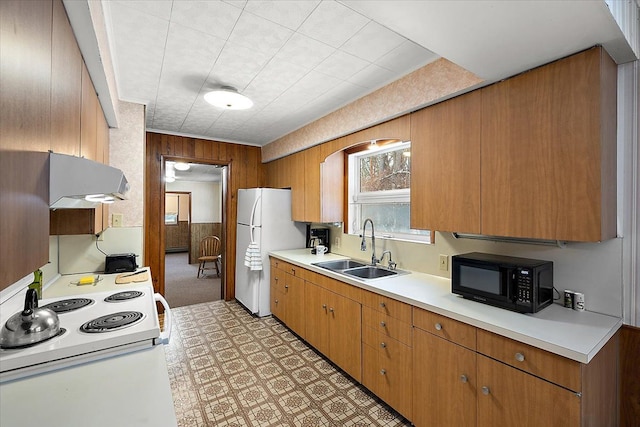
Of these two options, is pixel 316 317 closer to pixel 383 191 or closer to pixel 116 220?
pixel 383 191

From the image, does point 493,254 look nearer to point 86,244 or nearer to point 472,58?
point 472,58

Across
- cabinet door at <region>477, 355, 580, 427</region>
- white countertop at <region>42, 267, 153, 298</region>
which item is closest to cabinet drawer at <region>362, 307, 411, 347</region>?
cabinet door at <region>477, 355, 580, 427</region>

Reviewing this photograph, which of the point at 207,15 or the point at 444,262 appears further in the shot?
the point at 444,262

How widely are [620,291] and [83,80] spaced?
2.91m

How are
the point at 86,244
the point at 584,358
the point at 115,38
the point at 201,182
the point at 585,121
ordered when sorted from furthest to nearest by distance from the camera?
the point at 201,182 < the point at 86,244 < the point at 115,38 < the point at 585,121 < the point at 584,358

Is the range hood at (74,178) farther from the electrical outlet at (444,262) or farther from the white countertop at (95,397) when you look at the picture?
the electrical outlet at (444,262)

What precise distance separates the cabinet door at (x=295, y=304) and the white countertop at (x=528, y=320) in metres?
1.13

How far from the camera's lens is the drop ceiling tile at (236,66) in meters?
1.95

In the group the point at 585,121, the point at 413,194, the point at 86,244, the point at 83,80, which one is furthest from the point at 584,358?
the point at 86,244

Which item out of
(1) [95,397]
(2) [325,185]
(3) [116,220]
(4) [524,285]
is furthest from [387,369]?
(3) [116,220]

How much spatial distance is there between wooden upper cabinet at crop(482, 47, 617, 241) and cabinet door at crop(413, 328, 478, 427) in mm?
739

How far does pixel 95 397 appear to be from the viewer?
40.5 inches

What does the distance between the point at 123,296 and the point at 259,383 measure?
4.10 ft

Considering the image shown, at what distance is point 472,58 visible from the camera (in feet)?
4.84
